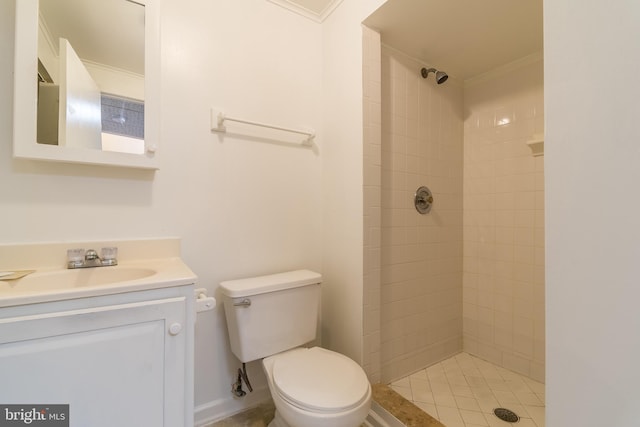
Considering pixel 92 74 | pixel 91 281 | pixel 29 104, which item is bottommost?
pixel 91 281

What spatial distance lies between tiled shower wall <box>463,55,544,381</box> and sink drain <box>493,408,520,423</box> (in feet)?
1.49

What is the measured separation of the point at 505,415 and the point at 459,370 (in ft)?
1.39

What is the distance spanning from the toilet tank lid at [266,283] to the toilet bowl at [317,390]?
329 mm

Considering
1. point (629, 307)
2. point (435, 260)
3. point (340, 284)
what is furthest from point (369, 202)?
point (629, 307)

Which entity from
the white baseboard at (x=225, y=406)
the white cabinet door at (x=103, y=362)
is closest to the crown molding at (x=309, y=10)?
the white cabinet door at (x=103, y=362)

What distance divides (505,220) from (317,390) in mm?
1699

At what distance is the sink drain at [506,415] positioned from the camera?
137cm

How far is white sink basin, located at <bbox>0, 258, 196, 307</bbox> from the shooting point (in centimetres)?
70

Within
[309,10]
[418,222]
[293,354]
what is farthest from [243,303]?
[309,10]

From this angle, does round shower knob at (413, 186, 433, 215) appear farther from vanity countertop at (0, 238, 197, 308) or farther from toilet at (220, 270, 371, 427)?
vanity countertop at (0, 238, 197, 308)

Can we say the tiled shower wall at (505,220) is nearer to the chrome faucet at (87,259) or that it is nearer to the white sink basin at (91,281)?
the white sink basin at (91,281)

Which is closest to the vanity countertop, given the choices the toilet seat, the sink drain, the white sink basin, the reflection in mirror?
the white sink basin

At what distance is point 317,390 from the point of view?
1020 mm

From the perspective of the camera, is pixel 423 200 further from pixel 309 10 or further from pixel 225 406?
pixel 225 406
